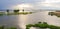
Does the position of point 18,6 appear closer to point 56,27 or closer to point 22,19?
point 22,19

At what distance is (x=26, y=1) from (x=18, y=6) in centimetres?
11

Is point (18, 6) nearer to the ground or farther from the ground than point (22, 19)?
farther from the ground

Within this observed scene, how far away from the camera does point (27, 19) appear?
1.19 metres

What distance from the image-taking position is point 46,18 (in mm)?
1172

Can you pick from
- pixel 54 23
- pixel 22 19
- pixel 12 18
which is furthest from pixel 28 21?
pixel 54 23

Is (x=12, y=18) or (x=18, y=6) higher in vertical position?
(x=18, y=6)

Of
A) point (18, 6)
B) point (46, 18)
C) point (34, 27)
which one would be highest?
point (18, 6)

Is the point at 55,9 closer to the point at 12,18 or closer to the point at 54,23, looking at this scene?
the point at 54,23

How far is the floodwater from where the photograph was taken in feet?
3.84

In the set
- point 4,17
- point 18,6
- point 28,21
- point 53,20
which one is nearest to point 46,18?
point 53,20

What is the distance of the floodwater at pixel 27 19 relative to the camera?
1.17 meters

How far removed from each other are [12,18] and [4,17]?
0.30 ft

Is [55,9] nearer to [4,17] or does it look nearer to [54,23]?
[54,23]

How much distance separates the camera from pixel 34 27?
3.92ft
